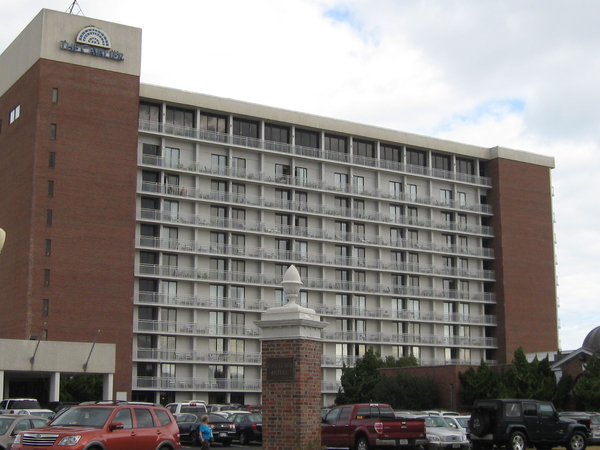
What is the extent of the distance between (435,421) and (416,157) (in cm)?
5589

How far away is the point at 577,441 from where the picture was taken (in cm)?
3238

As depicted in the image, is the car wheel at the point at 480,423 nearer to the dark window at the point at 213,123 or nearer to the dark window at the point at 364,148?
Answer: the dark window at the point at 213,123

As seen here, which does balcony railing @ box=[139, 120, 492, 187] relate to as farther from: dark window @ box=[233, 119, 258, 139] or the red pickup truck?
the red pickup truck

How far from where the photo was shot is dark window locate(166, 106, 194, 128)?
7456cm

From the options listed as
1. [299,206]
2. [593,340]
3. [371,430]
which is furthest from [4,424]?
[299,206]

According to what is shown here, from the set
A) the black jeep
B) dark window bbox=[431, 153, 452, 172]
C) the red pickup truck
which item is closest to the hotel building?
dark window bbox=[431, 153, 452, 172]

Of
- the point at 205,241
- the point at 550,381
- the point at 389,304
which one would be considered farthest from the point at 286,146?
the point at 550,381

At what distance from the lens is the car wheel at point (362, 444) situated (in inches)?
1184

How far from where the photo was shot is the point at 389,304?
83438 mm

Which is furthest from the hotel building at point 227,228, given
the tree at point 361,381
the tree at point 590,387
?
the tree at point 590,387

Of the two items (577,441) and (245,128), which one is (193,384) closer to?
(245,128)

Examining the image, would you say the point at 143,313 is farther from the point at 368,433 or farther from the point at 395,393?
the point at 368,433

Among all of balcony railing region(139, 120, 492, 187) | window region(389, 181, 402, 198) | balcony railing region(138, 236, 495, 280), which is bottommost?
balcony railing region(138, 236, 495, 280)

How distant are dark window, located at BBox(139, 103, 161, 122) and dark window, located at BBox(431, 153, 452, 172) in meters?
30.7
